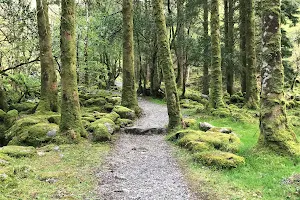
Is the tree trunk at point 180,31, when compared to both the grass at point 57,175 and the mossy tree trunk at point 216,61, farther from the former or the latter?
the grass at point 57,175

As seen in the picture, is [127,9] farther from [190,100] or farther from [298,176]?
[298,176]

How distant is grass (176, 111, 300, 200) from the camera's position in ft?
19.2

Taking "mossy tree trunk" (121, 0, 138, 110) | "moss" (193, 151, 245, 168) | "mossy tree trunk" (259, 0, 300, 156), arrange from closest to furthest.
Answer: "moss" (193, 151, 245, 168), "mossy tree trunk" (259, 0, 300, 156), "mossy tree trunk" (121, 0, 138, 110)

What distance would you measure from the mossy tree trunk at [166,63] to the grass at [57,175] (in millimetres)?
3542

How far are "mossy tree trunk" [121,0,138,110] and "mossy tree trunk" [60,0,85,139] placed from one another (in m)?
6.16

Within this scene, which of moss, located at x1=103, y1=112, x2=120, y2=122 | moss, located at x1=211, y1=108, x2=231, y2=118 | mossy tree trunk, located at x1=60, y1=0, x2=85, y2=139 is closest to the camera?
mossy tree trunk, located at x1=60, y1=0, x2=85, y2=139

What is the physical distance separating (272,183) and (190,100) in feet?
56.7

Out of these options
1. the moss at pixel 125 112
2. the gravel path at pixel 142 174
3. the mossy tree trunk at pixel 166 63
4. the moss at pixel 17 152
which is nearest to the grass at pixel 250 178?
the gravel path at pixel 142 174

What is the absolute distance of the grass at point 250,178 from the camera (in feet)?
19.2

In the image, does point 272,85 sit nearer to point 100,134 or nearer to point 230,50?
point 100,134

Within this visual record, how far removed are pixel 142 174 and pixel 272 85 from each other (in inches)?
161

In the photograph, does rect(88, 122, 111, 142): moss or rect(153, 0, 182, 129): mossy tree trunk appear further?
rect(153, 0, 182, 129): mossy tree trunk

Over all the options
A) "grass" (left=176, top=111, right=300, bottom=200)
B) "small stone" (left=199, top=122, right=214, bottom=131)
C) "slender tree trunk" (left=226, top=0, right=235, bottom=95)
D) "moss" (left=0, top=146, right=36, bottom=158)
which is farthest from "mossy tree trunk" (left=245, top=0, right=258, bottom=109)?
"moss" (left=0, top=146, right=36, bottom=158)

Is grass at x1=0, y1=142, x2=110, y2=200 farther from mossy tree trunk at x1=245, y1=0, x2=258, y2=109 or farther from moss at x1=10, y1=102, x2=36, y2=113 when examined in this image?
mossy tree trunk at x1=245, y1=0, x2=258, y2=109
